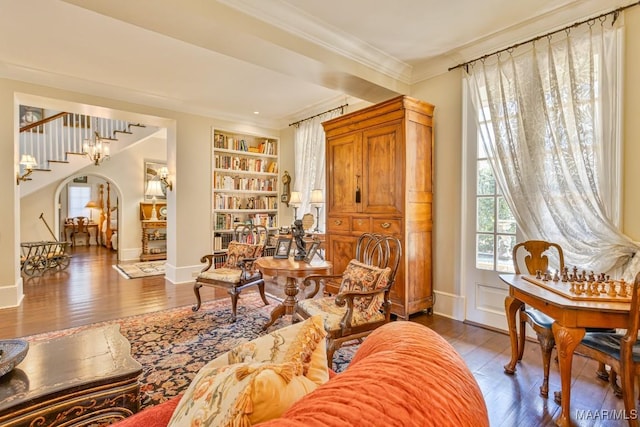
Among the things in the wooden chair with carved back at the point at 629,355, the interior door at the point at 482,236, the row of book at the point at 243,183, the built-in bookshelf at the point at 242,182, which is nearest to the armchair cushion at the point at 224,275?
the built-in bookshelf at the point at 242,182

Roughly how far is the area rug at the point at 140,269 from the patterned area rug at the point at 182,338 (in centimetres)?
241

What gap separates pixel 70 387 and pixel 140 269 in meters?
5.38

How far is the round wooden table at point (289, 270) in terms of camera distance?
2740 millimetres

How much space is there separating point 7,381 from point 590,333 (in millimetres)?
3069

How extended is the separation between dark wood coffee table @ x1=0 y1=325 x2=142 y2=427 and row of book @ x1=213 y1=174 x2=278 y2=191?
13.3 ft

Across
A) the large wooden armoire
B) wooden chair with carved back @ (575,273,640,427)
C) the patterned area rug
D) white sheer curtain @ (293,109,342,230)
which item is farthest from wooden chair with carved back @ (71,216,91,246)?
wooden chair with carved back @ (575,273,640,427)

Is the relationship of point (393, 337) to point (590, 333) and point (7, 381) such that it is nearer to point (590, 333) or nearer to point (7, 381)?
point (7, 381)

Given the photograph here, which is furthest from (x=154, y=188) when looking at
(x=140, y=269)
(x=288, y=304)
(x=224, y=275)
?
(x=288, y=304)

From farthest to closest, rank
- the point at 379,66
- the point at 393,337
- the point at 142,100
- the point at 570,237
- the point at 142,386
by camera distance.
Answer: the point at 142,100 < the point at 379,66 < the point at 570,237 < the point at 142,386 < the point at 393,337

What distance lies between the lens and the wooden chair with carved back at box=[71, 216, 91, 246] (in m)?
9.84

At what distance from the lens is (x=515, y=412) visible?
183cm

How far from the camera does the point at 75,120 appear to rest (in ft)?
20.6

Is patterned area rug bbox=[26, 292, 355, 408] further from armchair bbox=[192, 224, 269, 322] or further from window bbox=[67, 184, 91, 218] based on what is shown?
window bbox=[67, 184, 91, 218]

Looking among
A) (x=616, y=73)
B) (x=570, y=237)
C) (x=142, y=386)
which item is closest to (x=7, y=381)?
(x=142, y=386)
